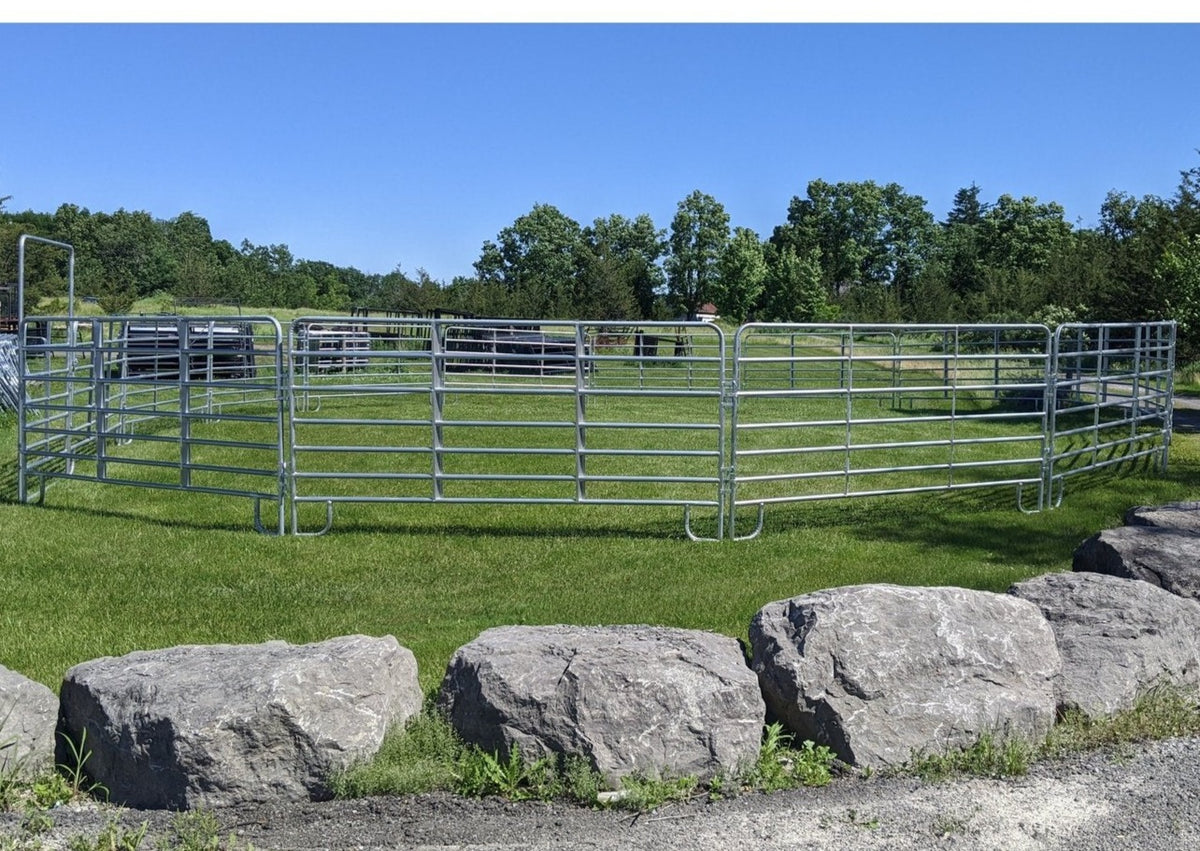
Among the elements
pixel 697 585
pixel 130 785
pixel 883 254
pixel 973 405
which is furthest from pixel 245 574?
pixel 883 254

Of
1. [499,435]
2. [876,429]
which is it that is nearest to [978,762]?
[499,435]

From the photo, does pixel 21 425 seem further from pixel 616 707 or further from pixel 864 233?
pixel 864 233

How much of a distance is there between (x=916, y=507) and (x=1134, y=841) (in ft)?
24.1

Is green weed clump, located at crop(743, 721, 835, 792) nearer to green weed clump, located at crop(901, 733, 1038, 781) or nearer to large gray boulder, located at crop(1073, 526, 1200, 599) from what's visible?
green weed clump, located at crop(901, 733, 1038, 781)

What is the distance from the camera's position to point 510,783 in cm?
464

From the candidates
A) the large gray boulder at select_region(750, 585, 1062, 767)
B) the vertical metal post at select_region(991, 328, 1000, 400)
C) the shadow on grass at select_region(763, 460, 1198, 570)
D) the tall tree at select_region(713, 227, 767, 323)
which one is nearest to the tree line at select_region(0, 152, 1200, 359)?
the tall tree at select_region(713, 227, 767, 323)

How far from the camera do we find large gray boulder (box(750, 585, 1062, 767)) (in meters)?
4.94

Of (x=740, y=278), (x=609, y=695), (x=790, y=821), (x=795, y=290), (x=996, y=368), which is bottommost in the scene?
(x=790, y=821)

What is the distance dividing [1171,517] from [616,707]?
4926 mm

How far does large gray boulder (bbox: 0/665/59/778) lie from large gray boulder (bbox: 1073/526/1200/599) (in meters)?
5.58

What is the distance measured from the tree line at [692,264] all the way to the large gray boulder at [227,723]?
4259 cm

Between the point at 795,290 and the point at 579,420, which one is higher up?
the point at 795,290

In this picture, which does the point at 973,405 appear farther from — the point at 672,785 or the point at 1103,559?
the point at 672,785

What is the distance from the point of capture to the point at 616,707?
4711 mm
